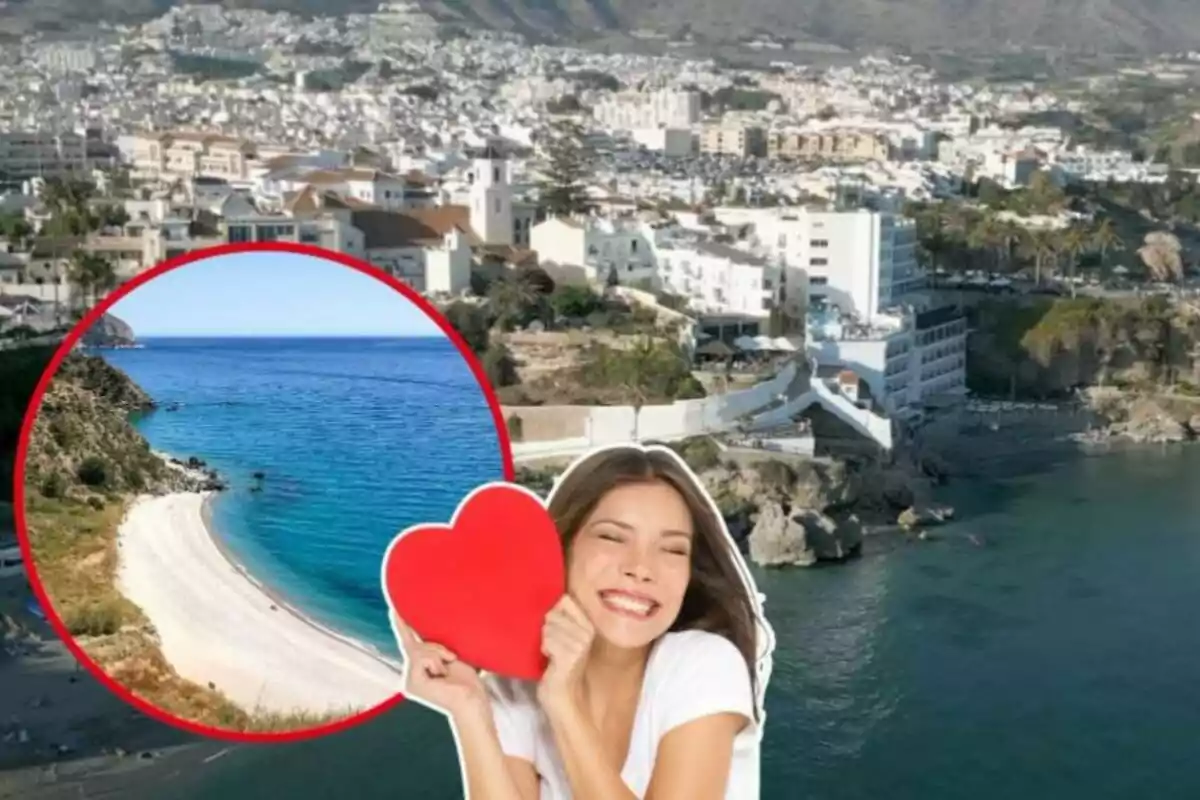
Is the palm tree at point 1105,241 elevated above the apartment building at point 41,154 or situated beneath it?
situated beneath

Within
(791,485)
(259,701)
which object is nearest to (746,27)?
(791,485)

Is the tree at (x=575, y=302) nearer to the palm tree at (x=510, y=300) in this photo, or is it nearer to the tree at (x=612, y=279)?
the palm tree at (x=510, y=300)

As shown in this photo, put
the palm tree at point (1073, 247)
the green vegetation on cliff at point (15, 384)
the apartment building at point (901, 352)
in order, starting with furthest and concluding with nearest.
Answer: the palm tree at point (1073, 247)
the apartment building at point (901, 352)
the green vegetation on cliff at point (15, 384)

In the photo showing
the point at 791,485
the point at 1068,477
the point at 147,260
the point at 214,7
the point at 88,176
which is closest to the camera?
the point at 791,485

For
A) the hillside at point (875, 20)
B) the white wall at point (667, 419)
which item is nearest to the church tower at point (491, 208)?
the white wall at point (667, 419)

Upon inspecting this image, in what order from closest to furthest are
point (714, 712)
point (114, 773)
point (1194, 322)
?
point (714, 712), point (114, 773), point (1194, 322)

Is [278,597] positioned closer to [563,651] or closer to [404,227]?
[563,651]

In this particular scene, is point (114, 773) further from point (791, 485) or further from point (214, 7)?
point (214, 7)
